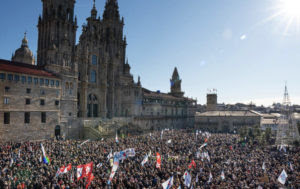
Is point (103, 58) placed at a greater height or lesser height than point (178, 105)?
greater

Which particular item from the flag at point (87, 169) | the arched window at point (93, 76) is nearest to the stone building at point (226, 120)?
the arched window at point (93, 76)

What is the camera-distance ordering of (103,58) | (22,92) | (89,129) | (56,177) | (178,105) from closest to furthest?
1. (56,177)
2. (22,92)
3. (89,129)
4. (103,58)
5. (178,105)

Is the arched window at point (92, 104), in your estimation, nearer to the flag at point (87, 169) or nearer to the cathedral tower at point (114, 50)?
the cathedral tower at point (114, 50)

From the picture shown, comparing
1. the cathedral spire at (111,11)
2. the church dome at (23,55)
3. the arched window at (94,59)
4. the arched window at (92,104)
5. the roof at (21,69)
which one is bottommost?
the arched window at (92,104)

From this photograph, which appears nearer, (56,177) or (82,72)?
(56,177)

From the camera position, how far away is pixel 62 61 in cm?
4875

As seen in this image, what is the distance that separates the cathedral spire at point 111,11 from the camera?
65688 mm

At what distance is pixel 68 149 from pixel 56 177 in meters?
11.9

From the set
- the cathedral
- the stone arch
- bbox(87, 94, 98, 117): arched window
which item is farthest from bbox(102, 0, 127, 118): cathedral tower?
the stone arch

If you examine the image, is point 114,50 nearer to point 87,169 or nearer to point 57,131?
point 57,131

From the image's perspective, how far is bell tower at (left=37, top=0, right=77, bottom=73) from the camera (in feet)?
162

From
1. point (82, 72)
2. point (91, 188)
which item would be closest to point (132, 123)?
point (82, 72)

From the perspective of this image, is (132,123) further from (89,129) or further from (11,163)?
(11,163)

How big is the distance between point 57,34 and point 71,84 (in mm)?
12979
